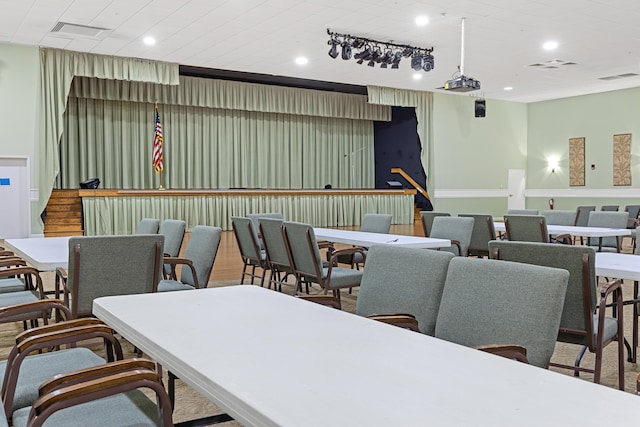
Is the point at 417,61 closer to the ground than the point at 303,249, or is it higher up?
higher up

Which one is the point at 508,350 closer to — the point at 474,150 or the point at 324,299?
the point at 324,299

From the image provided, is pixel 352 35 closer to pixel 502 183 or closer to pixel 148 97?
pixel 148 97

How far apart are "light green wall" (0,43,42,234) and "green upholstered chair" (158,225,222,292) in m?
7.19

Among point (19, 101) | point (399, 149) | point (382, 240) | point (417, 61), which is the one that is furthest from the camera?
point (399, 149)

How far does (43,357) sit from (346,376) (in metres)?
1.68

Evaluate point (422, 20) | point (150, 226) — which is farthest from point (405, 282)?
point (422, 20)

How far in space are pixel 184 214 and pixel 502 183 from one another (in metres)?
9.29

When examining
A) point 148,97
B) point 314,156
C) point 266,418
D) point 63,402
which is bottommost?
point 63,402

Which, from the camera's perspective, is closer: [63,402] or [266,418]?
[266,418]

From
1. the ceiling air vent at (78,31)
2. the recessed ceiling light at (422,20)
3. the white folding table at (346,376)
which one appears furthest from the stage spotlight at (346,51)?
the white folding table at (346,376)

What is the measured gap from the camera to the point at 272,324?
1922mm

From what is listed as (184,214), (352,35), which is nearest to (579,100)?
(352,35)

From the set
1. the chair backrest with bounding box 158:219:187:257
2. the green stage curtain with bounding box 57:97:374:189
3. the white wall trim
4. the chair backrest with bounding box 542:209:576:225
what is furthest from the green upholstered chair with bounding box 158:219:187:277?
the white wall trim

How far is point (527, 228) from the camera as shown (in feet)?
20.3
